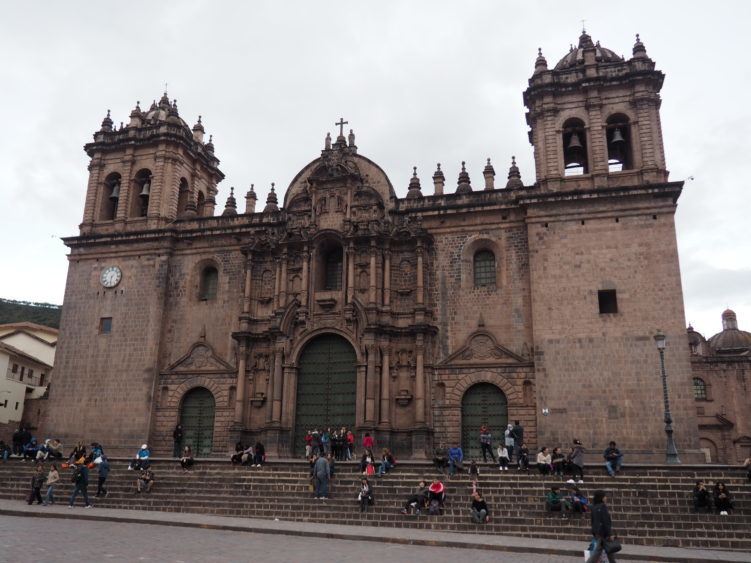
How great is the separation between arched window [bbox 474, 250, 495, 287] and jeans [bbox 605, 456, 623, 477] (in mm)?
8924

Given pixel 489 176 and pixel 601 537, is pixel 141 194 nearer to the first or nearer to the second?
pixel 489 176

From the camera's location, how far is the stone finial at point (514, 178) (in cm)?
2586

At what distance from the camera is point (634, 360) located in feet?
72.4

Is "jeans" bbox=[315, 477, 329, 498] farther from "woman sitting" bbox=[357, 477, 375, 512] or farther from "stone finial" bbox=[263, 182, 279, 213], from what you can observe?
"stone finial" bbox=[263, 182, 279, 213]

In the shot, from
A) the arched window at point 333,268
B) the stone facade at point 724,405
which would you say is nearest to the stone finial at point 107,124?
the arched window at point 333,268

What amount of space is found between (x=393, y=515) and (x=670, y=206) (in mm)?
14810

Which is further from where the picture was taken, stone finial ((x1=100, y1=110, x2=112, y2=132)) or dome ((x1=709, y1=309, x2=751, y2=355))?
dome ((x1=709, y1=309, x2=751, y2=355))

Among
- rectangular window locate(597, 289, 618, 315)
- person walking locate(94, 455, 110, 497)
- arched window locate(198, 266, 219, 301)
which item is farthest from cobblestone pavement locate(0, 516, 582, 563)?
arched window locate(198, 266, 219, 301)

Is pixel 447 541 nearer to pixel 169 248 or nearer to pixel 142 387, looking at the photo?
pixel 142 387

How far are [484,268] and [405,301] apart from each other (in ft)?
10.9

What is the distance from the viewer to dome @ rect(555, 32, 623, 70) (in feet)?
87.4

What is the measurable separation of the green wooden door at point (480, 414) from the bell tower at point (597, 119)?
8.06m

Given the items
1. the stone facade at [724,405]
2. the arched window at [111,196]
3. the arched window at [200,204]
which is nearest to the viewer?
the arched window at [111,196]

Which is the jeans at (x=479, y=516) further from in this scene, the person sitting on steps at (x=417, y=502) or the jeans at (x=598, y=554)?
the jeans at (x=598, y=554)
